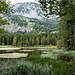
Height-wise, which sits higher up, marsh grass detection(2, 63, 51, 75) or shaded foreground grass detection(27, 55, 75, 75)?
marsh grass detection(2, 63, 51, 75)

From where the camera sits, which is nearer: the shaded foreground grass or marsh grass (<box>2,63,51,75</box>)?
marsh grass (<box>2,63,51,75</box>)

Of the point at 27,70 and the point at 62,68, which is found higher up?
the point at 27,70

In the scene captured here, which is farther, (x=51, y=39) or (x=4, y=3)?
(x=51, y=39)

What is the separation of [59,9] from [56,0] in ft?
1.41

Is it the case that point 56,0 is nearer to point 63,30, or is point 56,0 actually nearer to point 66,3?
point 66,3

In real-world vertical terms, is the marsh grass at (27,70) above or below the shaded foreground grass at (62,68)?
above

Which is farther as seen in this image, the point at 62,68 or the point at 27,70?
the point at 62,68

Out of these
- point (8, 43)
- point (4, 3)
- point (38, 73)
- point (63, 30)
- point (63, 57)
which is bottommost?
point (8, 43)

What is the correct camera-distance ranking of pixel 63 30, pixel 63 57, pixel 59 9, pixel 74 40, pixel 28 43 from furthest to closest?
pixel 28 43
pixel 63 30
pixel 74 40
pixel 63 57
pixel 59 9

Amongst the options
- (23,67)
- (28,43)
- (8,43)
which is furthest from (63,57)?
(8,43)

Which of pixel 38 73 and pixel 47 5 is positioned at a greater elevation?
pixel 47 5

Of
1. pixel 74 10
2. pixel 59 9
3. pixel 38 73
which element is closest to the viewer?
pixel 59 9

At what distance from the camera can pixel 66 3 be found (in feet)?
12.8

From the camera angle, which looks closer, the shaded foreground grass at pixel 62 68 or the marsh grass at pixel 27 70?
the marsh grass at pixel 27 70
